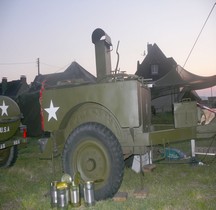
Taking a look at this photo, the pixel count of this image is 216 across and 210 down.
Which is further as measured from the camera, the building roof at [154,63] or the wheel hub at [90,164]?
the building roof at [154,63]

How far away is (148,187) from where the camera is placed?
4824 millimetres

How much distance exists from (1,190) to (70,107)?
229 cm

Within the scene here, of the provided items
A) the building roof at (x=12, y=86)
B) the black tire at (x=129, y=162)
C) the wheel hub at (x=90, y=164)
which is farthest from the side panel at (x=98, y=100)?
the building roof at (x=12, y=86)

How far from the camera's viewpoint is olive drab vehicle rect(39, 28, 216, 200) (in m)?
3.94

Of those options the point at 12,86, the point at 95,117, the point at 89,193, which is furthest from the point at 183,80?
the point at 12,86

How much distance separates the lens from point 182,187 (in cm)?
477

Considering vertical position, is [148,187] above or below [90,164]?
below

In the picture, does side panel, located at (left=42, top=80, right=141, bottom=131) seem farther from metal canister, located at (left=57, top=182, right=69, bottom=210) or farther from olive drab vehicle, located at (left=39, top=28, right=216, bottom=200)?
metal canister, located at (left=57, top=182, right=69, bottom=210)

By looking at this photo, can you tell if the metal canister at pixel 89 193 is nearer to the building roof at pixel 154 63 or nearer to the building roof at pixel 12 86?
the building roof at pixel 154 63

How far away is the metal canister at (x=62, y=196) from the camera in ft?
12.4

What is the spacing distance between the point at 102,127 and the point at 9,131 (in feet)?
12.4

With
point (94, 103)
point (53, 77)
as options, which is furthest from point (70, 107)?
point (53, 77)

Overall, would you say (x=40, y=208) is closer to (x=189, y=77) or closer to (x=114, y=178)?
(x=114, y=178)

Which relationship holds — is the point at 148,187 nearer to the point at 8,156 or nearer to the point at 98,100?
the point at 98,100
